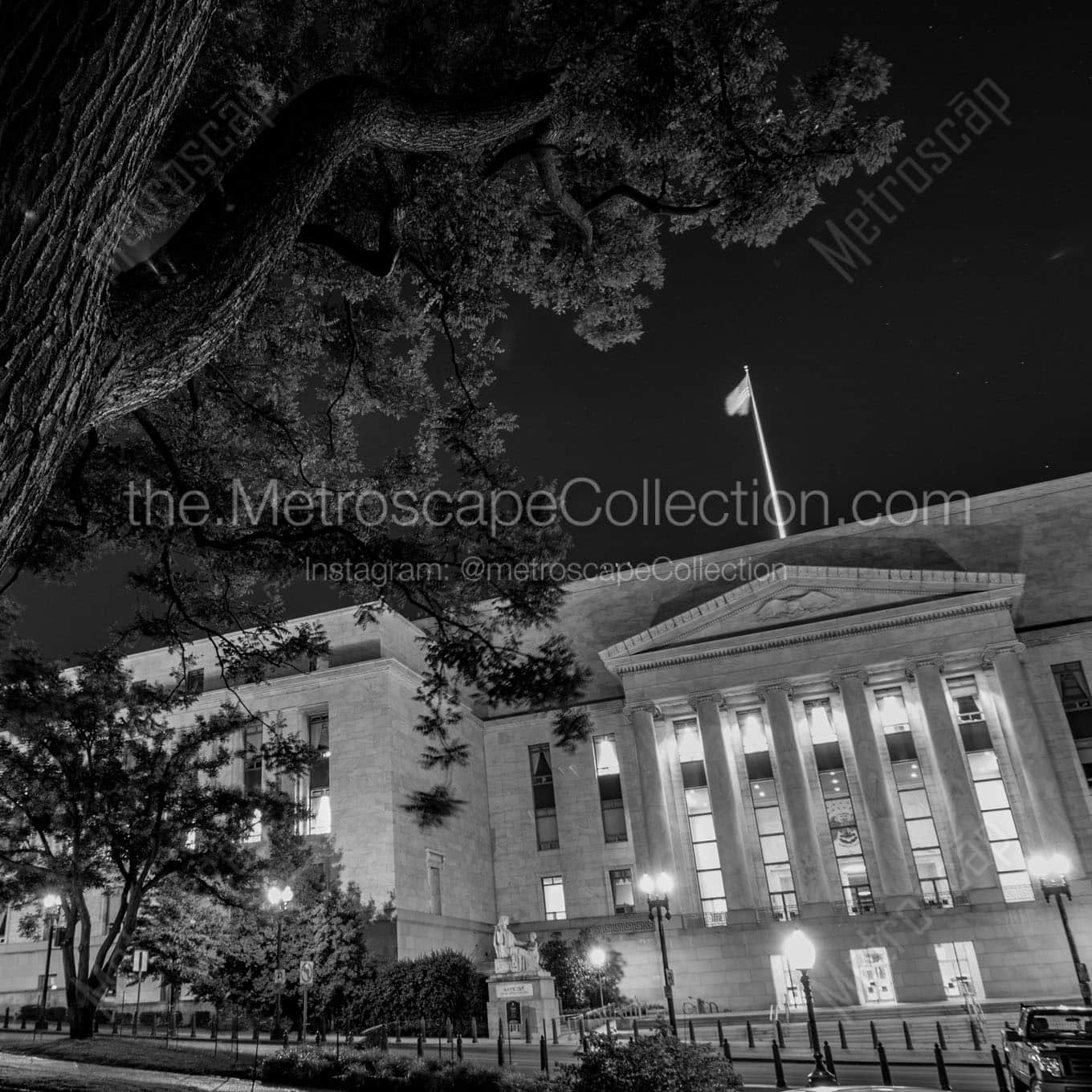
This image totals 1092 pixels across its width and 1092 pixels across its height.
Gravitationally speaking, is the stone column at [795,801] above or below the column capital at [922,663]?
below

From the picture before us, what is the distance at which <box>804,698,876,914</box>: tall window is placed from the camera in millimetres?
40500

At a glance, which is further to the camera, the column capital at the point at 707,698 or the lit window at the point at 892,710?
the column capital at the point at 707,698

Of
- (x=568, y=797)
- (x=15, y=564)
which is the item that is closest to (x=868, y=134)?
(x=15, y=564)

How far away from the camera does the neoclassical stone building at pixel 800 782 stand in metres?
37.4

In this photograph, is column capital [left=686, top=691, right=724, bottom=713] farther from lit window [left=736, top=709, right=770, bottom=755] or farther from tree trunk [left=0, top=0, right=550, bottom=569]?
tree trunk [left=0, top=0, right=550, bottom=569]

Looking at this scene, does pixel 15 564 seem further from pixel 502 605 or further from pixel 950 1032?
pixel 950 1032

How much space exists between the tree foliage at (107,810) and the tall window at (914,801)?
97.1 feet

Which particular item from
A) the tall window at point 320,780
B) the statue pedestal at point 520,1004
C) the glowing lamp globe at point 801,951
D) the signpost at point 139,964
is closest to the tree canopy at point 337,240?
the glowing lamp globe at point 801,951

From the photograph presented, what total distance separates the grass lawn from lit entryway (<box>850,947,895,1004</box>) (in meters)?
25.7

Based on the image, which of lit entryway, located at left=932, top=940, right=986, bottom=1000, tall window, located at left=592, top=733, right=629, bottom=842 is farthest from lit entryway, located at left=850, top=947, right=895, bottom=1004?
tall window, located at left=592, top=733, right=629, bottom=842

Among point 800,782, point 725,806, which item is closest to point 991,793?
point 800,782

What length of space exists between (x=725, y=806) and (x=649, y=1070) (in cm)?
3237

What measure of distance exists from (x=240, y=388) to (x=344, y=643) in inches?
1306

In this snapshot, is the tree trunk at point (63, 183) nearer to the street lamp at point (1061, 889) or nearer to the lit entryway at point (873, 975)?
the street lamp at point (1061, 889)
